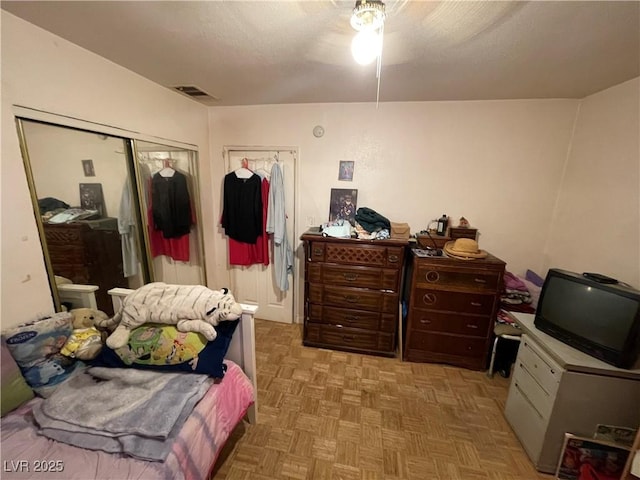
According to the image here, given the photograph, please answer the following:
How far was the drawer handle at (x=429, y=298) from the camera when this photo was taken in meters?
2.21

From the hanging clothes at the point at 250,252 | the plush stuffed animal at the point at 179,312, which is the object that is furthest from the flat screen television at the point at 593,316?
the hanging clothes at the point at 250,252

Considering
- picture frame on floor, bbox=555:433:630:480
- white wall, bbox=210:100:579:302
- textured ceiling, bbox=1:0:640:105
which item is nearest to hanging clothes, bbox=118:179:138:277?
textured ceiling, bbox=1:0:640:105

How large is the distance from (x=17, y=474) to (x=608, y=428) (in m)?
2.70

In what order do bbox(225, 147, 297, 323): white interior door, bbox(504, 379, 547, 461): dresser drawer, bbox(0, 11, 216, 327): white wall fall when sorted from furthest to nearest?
bbox(225, 147, 297, 323): white interior door < bbox(504, 379, 547, 461): dresser drawer < bbox(0, 11, 216, 327): white wall

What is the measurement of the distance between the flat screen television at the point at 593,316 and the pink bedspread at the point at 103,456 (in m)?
2.02

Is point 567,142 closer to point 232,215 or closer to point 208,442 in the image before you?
point 232,215

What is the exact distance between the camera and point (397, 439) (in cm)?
164

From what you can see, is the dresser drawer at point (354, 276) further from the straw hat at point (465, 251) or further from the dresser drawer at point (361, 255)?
the straw hat at point (465, 251)

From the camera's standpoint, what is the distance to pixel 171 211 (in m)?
2.43

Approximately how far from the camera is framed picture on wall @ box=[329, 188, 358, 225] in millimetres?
2645

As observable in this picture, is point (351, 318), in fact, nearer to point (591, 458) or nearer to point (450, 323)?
point (450, 323)

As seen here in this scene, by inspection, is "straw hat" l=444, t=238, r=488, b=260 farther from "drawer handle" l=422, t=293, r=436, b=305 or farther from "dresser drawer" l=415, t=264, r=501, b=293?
"drawer handle" l=422, t=293, r=436, b=305

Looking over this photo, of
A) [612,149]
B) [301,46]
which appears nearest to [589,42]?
[612,149]

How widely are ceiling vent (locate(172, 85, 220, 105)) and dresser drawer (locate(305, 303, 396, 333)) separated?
2.19 metres
